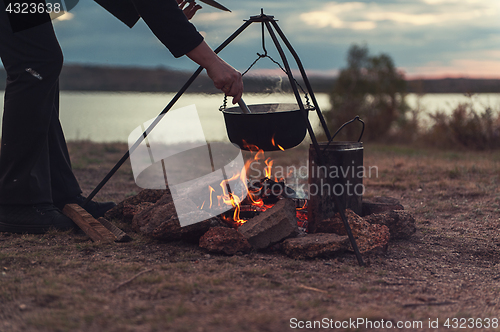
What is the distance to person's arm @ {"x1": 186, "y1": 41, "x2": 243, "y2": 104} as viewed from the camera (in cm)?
238

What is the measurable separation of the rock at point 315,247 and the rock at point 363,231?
12cm

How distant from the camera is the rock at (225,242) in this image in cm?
242

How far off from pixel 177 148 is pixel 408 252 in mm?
5914

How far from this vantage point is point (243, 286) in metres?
1.90

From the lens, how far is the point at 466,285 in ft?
6.98

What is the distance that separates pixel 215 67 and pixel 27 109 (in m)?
1.28

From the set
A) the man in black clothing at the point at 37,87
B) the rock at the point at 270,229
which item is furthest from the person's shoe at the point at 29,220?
the rock at the point at 270,229

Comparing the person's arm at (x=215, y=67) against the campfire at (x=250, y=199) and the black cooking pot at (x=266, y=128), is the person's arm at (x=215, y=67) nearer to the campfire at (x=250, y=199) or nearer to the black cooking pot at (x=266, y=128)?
the black cooking pot at (x=266, y=128)

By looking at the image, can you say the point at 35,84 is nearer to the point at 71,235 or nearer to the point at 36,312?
the point at 71,235

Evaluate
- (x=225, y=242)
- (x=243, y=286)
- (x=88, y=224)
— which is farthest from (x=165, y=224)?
(x=243, y=286)

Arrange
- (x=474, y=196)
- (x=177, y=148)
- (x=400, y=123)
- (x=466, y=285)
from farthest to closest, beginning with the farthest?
(x=400, y=123)
(x=177, y=148)
(x=474, y=196)
(x=466, y=285)

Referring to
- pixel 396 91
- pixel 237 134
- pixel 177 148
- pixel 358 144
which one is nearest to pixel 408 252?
pixel 358 144

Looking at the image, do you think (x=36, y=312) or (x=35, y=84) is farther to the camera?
(x=35, y=84)

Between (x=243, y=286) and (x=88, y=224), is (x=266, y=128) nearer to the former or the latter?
Result: (x=243, y=286)
